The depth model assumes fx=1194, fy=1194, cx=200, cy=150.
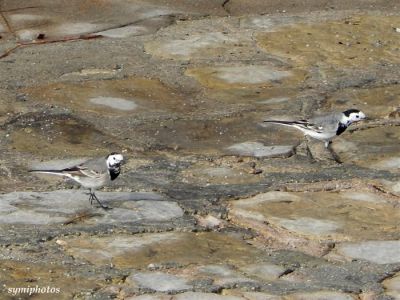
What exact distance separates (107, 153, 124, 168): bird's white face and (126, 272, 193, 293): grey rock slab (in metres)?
1.22

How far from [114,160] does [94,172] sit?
0.77ft

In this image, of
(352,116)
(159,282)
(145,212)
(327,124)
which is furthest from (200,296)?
(352,116)

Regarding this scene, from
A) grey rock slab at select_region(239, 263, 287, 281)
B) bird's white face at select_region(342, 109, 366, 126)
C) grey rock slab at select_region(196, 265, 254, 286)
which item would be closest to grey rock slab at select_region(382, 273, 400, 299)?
grey rock slab at select_region(239, 263, 287, 281)

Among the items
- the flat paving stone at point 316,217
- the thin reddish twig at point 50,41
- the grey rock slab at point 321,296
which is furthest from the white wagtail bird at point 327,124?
the thin reddish twig at point 50,41

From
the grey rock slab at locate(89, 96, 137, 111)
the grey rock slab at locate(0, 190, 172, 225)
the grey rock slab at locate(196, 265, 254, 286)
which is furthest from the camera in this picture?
the grey rock slab at locate(89, 96, 137, 111)

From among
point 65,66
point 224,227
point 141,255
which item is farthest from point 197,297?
point 65,66

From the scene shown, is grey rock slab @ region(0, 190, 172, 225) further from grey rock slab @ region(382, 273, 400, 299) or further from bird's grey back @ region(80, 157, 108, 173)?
grey rock slab @ region(382, 273, 400, 299)

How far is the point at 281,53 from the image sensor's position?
9078mm

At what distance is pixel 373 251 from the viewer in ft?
19.3

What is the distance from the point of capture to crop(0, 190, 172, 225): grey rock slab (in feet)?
20.5

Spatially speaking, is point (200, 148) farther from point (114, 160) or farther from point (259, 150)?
point (114, 160)

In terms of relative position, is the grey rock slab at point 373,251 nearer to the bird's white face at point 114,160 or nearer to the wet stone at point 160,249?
the wet stone at point 160,249

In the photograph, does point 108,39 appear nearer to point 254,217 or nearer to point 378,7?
point 378,7

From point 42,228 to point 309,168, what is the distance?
1.81m
